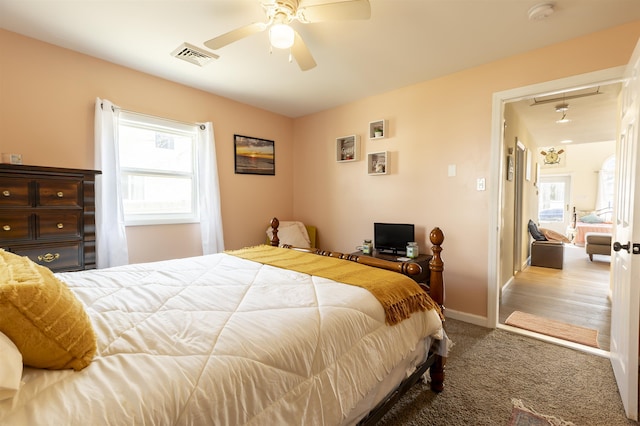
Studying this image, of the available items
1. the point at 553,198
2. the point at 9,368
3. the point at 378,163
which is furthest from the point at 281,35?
the point at 553,198

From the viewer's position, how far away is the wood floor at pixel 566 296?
2992mm

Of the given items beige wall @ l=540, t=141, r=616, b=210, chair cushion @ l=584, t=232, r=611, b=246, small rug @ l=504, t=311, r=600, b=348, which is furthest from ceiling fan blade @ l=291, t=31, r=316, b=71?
beige wall @ l=540, t=141, r=616, b=210

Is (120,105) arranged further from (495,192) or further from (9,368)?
(495,192)

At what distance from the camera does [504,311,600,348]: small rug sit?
2527mm

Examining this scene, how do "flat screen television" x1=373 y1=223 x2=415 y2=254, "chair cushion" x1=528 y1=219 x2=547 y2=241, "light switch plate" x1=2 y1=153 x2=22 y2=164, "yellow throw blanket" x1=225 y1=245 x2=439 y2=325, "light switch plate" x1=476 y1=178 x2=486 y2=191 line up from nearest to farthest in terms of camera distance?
"yellow throw blanket" x1=225 y1=245 x2=439 y2=325, "light switch plate" x1=2 y1=153 x2=22 y2=164, "light switch plate" x1=476 y1=178 x2=486 y2=191, "flat screen television" x1=373 y1=223 x2=415 y2=254, "chair cushion" x1=528 y1=219 x2=547 y2=241

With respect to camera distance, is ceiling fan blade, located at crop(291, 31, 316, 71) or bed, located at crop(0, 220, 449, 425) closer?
bed, located at crop(0, 220, 449, 425)

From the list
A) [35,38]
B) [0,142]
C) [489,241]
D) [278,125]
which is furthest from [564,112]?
[0,142]

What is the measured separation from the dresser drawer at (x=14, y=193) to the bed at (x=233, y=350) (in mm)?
840

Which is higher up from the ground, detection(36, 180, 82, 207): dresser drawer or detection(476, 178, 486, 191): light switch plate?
detection(476, 178, 486, 191): light switch plate

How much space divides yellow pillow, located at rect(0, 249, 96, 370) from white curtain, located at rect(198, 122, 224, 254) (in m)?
2.64

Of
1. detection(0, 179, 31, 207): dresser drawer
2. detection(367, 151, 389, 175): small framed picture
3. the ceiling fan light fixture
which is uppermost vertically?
the ceiling fan light fixture

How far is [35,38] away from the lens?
7.81ft

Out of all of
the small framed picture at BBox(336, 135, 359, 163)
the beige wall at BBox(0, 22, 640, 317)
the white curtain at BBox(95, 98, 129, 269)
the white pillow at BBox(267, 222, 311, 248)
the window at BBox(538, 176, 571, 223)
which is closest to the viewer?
the beige wall at BBox(0, 22, 640, 317)

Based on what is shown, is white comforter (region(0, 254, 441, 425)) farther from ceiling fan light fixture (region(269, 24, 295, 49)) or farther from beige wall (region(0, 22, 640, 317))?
beige wall (region(0, 22, 640, 317))
